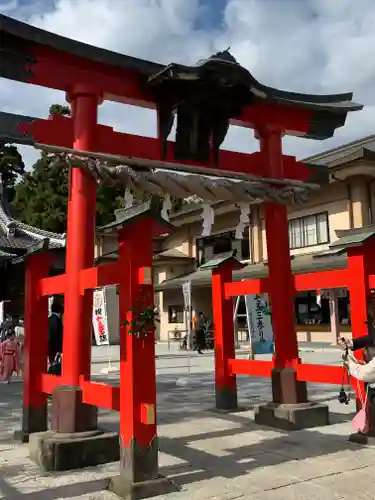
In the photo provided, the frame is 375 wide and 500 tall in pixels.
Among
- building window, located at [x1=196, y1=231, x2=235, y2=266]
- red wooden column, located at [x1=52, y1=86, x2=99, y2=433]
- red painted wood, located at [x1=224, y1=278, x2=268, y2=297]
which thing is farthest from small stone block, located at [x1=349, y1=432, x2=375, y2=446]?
building window, located at [x1=196, y1=231, x2=235, y2=266]

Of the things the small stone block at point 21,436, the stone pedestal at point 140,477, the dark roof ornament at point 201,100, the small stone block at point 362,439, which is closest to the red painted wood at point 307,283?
the small stone block at point 362,439

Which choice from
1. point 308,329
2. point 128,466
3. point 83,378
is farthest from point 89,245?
point 308,329

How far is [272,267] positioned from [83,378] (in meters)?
3.36

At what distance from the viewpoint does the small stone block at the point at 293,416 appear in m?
7.21

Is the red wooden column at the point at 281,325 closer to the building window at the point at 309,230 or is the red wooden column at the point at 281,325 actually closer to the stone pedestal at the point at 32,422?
the stone pedestal at the point at 32,422

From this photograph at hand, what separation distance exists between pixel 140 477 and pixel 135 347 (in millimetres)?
1179

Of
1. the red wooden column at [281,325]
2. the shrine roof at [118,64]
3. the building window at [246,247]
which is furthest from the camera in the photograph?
the building window at [246,247]

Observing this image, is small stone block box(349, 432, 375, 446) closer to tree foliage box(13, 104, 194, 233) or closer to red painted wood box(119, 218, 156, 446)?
red painted wood box(119, 218, 156, 446)

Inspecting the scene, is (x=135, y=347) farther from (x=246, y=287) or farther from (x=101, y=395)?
(x=246, y=287)

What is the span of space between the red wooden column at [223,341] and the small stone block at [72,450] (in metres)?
3.09

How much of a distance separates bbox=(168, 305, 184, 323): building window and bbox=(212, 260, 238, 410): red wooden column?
70.8 ft

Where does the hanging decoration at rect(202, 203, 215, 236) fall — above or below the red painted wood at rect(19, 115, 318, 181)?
below

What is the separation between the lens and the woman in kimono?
535 inches

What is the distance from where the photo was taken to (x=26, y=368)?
6.86 m
